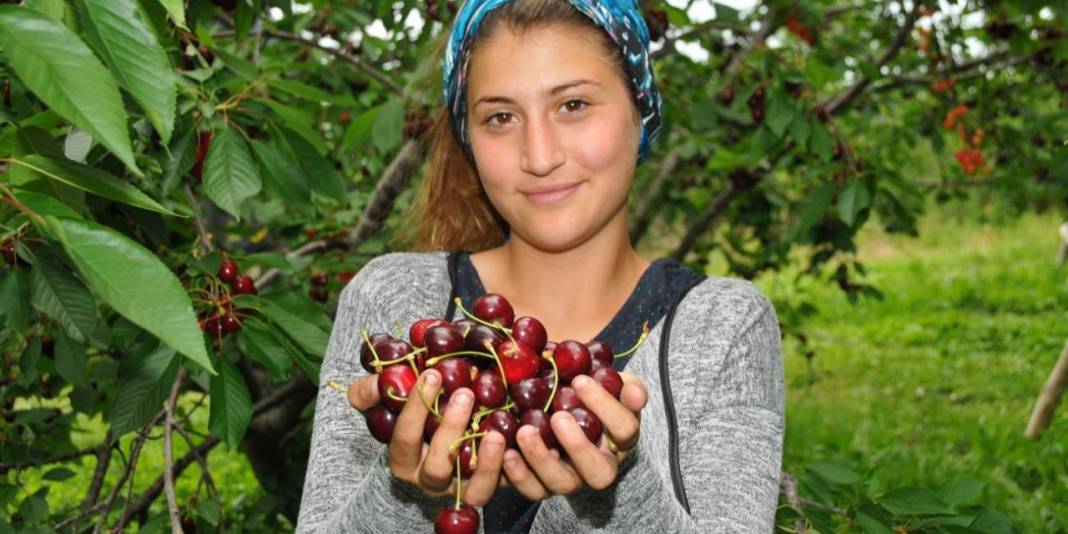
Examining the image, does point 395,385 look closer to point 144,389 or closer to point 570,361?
point 570,361

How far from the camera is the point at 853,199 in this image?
10.3ft

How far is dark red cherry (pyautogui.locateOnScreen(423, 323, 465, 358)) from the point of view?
1.19 metres

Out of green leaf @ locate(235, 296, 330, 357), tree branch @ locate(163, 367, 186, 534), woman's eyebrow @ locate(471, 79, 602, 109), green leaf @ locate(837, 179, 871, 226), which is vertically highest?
woman's eyebrow @ locate(471, 79, 602, 109)

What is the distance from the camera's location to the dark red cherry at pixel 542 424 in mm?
1095

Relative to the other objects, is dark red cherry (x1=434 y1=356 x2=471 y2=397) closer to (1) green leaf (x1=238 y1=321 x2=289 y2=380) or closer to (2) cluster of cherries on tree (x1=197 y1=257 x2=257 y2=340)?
(1) green leaf (x1=238 y1=321 x2=289 y2=380)

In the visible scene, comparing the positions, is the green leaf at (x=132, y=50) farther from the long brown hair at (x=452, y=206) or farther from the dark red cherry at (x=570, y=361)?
the long brown hair at (x=452, y=206)

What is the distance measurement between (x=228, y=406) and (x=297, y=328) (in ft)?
0.64

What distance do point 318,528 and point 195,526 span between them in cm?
129

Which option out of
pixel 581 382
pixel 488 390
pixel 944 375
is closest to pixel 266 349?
pixel 488 390

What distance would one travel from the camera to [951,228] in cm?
1311

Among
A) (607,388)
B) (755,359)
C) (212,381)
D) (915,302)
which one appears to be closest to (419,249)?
(212,381)

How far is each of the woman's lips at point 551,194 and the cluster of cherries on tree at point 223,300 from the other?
28.0 inches

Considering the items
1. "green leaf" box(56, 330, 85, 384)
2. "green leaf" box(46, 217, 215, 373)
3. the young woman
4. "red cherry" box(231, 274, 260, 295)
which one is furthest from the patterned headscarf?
"green leaf" box(56, 330, 85, 384)

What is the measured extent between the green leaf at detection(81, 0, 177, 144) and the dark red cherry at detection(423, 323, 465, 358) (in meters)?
0.39
